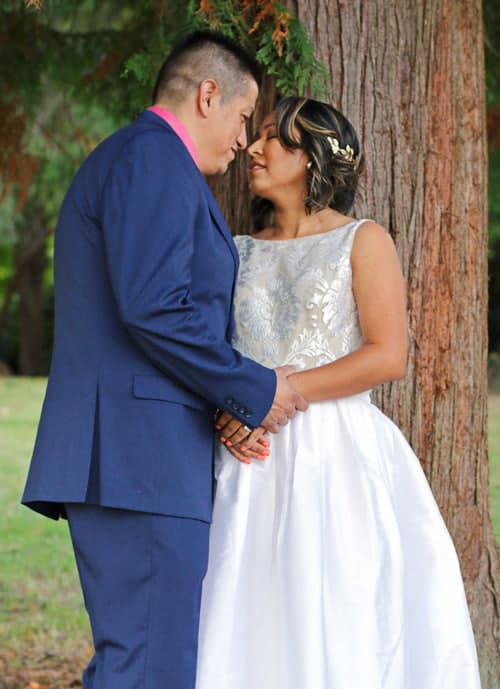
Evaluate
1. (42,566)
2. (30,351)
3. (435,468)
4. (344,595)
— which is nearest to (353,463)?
(344,595)

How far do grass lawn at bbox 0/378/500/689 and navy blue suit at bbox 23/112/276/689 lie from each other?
7.44 feet

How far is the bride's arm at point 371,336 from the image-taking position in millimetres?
2855

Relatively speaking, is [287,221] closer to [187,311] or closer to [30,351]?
[187,311]

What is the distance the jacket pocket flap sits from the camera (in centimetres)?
254

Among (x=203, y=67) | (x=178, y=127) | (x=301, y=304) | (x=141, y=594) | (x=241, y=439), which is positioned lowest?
(x=141, y=594)

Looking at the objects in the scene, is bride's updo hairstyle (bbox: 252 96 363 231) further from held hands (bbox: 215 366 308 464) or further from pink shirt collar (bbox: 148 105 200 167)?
held hands (bbox: 215 366 308 464)

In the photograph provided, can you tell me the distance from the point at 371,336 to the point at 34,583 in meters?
3.84

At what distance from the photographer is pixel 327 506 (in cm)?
281

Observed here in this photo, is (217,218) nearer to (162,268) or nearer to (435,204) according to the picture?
(162,268)

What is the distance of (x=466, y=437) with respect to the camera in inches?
142

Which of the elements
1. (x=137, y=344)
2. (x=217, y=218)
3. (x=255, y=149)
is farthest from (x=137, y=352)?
(x=255, y=149)

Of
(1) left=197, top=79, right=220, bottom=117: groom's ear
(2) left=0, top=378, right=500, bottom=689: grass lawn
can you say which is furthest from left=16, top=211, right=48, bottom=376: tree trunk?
(1) left=197, top=79, right=220, bottom=117: groom's ear

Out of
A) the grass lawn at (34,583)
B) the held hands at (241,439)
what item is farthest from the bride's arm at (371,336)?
the grass lawn at (34,583)

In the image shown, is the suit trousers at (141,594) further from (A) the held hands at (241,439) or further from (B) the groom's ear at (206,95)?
(B) the groom's ear at (206,95)
